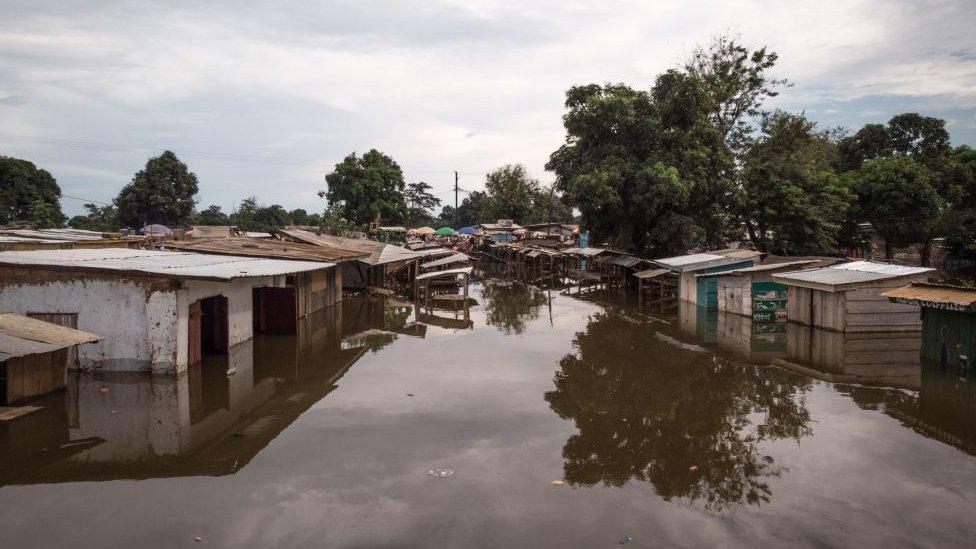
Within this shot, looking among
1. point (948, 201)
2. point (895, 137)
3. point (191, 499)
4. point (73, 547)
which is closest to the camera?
point (73, 547)

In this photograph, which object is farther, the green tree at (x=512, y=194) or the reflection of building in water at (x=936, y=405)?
the green tree at (x=512, y=194)

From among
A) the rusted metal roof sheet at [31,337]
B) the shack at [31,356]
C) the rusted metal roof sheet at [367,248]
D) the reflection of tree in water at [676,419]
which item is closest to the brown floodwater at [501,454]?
the reflection of tree in water at [676,419]

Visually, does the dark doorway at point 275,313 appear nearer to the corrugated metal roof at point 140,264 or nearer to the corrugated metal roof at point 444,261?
the corrugated metal roof at point 140,264

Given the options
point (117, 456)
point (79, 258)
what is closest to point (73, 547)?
point (117, 456)

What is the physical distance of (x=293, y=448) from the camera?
347 inches

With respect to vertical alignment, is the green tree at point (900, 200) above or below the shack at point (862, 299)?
above

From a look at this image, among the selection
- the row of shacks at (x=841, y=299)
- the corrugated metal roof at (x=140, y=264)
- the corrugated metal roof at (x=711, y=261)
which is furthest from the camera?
the corrugated metal roof at (x=711, y=261)

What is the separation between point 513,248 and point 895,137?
2953 cm

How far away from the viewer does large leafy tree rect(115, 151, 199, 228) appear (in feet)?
166

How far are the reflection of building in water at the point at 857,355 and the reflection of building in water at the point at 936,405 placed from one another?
1.61ft

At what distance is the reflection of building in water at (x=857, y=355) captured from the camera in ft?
43.8

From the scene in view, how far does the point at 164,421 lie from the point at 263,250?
12081mm

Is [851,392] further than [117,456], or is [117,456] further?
[851,392]

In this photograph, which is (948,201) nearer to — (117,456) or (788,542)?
(788,542)
